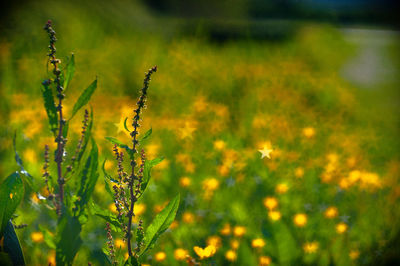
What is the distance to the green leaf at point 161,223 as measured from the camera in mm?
1139

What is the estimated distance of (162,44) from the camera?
214 inches

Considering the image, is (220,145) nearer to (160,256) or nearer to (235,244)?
(235,244)

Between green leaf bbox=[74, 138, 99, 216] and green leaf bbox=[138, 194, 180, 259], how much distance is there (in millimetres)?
213

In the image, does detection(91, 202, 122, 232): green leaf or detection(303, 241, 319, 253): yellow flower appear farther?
detection(303, 241, 319, 253): yellow flower

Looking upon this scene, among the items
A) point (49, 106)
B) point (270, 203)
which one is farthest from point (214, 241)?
point (49, 106)

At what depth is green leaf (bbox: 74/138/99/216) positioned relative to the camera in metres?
1.07

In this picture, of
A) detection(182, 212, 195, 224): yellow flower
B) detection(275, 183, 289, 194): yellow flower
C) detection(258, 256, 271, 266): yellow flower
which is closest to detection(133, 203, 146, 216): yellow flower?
detection(182, 212, 195, 224): yellow flower

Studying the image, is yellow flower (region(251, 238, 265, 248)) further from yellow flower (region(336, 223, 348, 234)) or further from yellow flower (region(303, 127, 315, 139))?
yellow flower (region(303, 127, 315, 139))

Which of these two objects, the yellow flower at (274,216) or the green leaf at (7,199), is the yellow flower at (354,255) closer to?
the yellow flower at (274,216)

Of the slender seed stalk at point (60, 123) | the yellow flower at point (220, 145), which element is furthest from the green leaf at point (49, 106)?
the yellow flower at point (220, 145)

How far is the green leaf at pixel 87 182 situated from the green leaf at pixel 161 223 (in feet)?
0.70

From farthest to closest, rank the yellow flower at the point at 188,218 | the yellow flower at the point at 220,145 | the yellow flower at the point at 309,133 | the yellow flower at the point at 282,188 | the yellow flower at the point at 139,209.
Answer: the yellow flower at the point at 309,133 → the yellow flower at the point at 220,145 → the yellow flower at the point at 282,188 → the yellow flower at the point at 188,218 → the yellow flower at the point at 139,209

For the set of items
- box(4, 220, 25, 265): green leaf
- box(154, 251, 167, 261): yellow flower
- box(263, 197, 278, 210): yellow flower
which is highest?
box(263, 197, 278, 210): yellow flower

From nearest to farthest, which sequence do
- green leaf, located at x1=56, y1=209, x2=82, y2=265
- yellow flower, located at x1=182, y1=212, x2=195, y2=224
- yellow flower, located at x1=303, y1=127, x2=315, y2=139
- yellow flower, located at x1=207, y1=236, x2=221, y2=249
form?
green leaf, located at x1=56, y1=209, x2=82, y2=265
yellow flower, located at x1=207, y1=236, x2=221, y2=249
yellow flower, located at x1=182, y1=212, x2=195, y2=224
yellow flower, located at x1=303, y1=127, x2=315, y2=139
